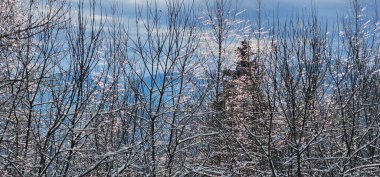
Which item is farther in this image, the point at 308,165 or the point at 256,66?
the point at 256,66

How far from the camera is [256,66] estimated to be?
38.0ft

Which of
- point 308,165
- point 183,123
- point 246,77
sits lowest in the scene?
point 308,165

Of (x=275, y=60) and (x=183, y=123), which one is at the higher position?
(x=275, y=60)

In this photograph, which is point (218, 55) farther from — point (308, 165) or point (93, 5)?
point (93, 5)

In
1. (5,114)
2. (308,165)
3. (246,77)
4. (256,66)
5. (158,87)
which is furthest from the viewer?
(246,77)

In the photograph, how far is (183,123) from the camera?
9836mm

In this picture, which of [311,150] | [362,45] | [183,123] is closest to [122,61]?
[183,123]

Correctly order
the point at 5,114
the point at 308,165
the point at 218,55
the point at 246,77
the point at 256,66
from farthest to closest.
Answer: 1. the point at 218,55
2. the point at 246,77
3. the point at 256,66
4. the point at 308,165
5. the point at 5,114

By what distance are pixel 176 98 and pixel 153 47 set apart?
145cm

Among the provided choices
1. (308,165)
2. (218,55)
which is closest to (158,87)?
(308,165)

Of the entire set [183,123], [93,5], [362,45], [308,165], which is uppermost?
[93,5]

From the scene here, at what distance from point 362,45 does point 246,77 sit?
4.07 m

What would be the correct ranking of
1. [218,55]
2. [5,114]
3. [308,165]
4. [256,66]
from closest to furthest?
[5,114]
[308,165]
[256,66]
[218,55]

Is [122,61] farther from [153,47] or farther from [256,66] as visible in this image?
[256,66]
